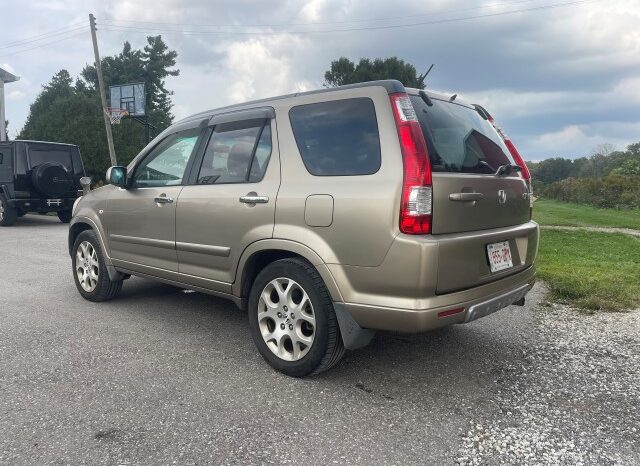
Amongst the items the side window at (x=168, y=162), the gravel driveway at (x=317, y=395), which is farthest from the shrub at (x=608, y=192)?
the side window at (x=168, y=162)

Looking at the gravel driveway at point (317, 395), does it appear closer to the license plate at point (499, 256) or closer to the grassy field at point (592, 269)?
the grassy field at point (592, 269)

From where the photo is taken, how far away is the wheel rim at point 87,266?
205 inches

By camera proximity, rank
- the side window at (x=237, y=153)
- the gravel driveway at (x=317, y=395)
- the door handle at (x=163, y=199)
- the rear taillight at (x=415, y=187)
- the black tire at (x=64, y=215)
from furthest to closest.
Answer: the black tire at (x=64, y=215), the door handle at (x=163, y=199), the side window at (x=237, y=153), the rear taillight at (x=415, y=187), the gravel driveway at (x=317, y=395)

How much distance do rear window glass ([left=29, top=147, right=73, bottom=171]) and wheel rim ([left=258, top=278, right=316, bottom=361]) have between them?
11861mm

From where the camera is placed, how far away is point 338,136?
3.20m

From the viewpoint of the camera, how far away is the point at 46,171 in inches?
513

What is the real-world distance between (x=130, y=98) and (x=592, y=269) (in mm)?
31002

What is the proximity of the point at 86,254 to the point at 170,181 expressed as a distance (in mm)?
1646

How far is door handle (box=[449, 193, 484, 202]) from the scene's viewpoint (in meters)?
2.95

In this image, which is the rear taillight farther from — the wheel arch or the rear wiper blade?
the rear wiper blade

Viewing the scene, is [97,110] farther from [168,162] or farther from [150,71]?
[168,162]

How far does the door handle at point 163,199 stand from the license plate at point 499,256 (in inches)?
96.5

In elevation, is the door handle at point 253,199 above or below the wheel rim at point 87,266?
above

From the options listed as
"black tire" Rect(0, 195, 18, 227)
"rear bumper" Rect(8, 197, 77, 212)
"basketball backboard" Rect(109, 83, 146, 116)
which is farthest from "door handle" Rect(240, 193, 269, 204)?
"basketball backboard" Rect(109, 83, 146, 116)
